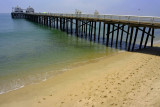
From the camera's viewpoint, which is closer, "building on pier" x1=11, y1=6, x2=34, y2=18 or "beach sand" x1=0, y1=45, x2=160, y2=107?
"beach sand" x1=0, y1=45, x2=160, y2=107

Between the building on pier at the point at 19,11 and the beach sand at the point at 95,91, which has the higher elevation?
the building on pier at the point at 19,11

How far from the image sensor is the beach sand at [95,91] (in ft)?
20.0

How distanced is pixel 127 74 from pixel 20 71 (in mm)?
7797

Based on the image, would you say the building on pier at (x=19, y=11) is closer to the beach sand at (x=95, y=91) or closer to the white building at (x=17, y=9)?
the white building at (x=17, y=9)

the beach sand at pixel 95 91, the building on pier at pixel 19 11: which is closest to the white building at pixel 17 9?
the building on pier at pixel 19 11

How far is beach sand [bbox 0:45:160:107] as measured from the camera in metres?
6.11

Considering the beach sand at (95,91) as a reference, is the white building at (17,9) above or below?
above

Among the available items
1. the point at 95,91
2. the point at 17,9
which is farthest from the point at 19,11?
the point at 95,91

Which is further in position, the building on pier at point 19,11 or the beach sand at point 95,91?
the building on pier at point 19,11

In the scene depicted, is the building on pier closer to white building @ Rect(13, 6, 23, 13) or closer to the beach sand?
white building @ Rect(13, 6, 23, 13)

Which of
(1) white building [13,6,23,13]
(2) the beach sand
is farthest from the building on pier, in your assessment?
(2) the beach sand

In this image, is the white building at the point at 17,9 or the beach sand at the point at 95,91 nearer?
the beach sand at the point at 95,91

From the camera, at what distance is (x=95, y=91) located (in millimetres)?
7016

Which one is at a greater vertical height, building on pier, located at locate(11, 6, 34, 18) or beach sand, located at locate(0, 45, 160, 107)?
building on pier, located at locate(11, 6, 34, 18)
